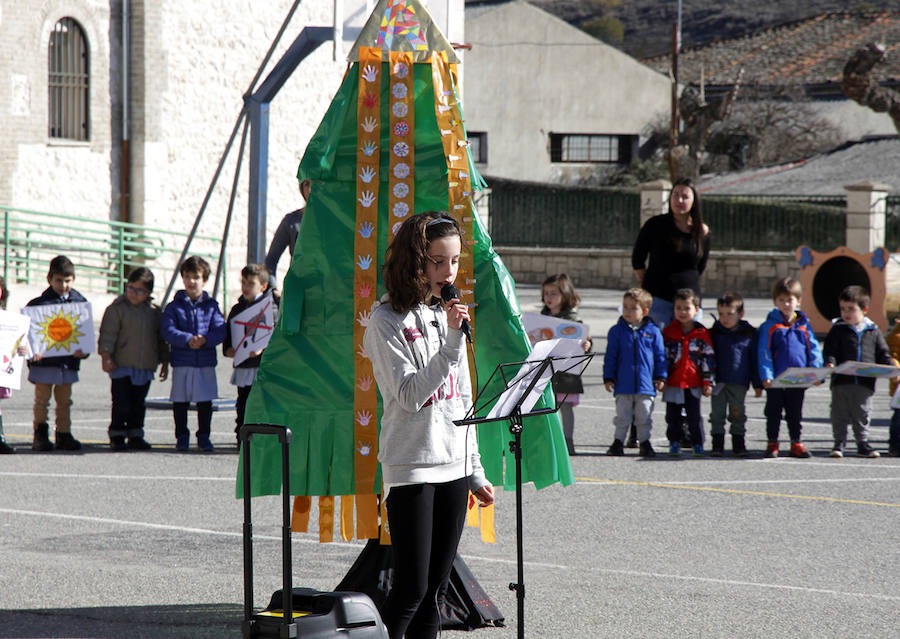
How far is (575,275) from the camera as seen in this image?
34812mm

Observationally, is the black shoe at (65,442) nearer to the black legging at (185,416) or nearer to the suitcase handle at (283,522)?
the black legging at (185,416)

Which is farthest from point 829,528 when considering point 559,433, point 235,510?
point 235,510

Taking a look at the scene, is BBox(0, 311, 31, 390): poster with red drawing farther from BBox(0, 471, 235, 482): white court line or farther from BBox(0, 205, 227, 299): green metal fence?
BBox(0, 205, 227, 299): green metal fence

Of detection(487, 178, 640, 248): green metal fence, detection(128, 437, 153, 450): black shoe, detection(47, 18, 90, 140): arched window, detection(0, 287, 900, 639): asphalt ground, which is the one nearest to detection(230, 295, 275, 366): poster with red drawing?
detection(0, 287, 900, 639): asphalt ground

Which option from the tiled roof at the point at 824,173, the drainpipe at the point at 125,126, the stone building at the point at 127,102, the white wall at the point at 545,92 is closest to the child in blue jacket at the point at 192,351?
the stone building at the point at 127,102

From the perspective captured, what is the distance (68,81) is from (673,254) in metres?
17.6

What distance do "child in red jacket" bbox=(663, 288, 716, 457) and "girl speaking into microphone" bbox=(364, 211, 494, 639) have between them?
5.79 metres

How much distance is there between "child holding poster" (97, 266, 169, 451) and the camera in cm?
1013

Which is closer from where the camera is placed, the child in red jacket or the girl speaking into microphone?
the girl speaking into microphone

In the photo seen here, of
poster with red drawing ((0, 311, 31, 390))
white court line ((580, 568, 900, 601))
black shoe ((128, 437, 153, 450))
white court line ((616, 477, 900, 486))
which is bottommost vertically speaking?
white court line ((580, 568, 900, 601))

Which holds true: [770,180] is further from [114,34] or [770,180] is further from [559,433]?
[559,433]

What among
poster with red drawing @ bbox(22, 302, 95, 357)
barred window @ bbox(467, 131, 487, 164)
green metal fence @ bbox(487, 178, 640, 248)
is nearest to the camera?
poster with red drawing @ bbox(22, 302, 95, 357)

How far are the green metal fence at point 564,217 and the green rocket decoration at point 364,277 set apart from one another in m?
29.9

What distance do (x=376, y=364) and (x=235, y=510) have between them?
3740mm
